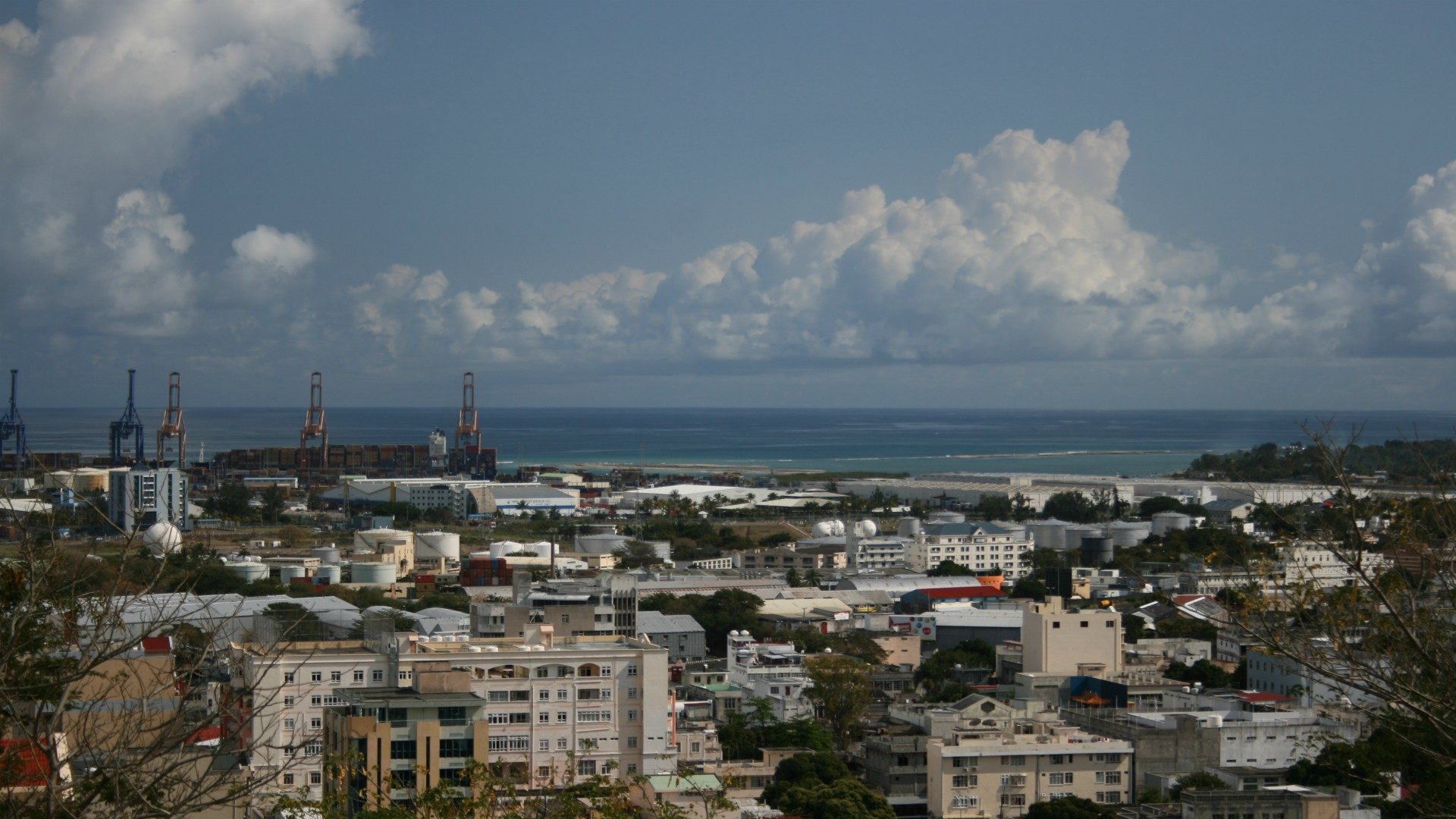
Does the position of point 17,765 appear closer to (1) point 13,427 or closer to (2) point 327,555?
(2) point 327,555

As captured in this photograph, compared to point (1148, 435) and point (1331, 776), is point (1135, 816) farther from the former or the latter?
point (1148, 435)

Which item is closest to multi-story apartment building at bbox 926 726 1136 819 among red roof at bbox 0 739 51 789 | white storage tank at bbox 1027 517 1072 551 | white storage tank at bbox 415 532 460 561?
red roof at bbox 0 739 51 789

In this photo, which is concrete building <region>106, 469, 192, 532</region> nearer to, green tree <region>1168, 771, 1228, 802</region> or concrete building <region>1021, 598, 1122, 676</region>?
concrete building <region>1021, 598, 1122, 676</region>

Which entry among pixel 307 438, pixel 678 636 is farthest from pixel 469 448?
pixel 678 636

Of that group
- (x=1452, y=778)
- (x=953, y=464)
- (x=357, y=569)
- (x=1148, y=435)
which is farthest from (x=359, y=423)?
(x=1452, y=778)

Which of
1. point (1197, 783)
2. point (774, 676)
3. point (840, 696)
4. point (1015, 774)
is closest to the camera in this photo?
point (1197, 783)

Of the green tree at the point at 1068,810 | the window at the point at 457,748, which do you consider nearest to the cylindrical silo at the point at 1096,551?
the green tree at the point at 1068,810
